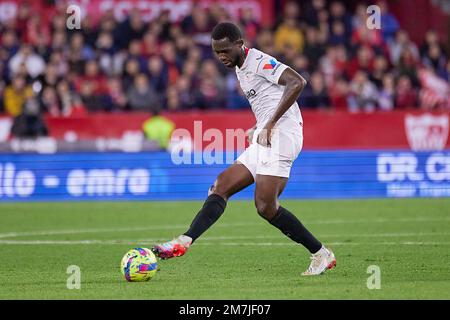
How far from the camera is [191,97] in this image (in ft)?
72.3

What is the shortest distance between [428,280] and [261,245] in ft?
12.0

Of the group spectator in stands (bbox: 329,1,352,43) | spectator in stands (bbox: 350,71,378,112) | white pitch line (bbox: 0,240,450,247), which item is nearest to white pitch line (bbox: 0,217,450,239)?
white pitch line (bbox: 0,240,450,247)

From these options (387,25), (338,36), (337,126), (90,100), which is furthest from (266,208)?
(387,25)

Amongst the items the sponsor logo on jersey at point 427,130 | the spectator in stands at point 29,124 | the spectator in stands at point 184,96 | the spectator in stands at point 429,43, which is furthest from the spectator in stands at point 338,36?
the spectator in stands at point 29,124

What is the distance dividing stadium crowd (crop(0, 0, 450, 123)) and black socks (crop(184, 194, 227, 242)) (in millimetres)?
11778

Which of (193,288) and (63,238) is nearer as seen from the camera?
(193,288)

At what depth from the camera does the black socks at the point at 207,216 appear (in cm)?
931

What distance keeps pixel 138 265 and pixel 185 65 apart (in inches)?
553

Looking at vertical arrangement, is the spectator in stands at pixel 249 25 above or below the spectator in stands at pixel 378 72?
above

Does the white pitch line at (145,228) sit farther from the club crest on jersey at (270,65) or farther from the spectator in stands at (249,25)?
the spectator in stands at (249,25)

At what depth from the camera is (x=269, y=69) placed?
31.0 feet

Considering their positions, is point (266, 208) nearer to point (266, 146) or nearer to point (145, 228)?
point (266, 146)
